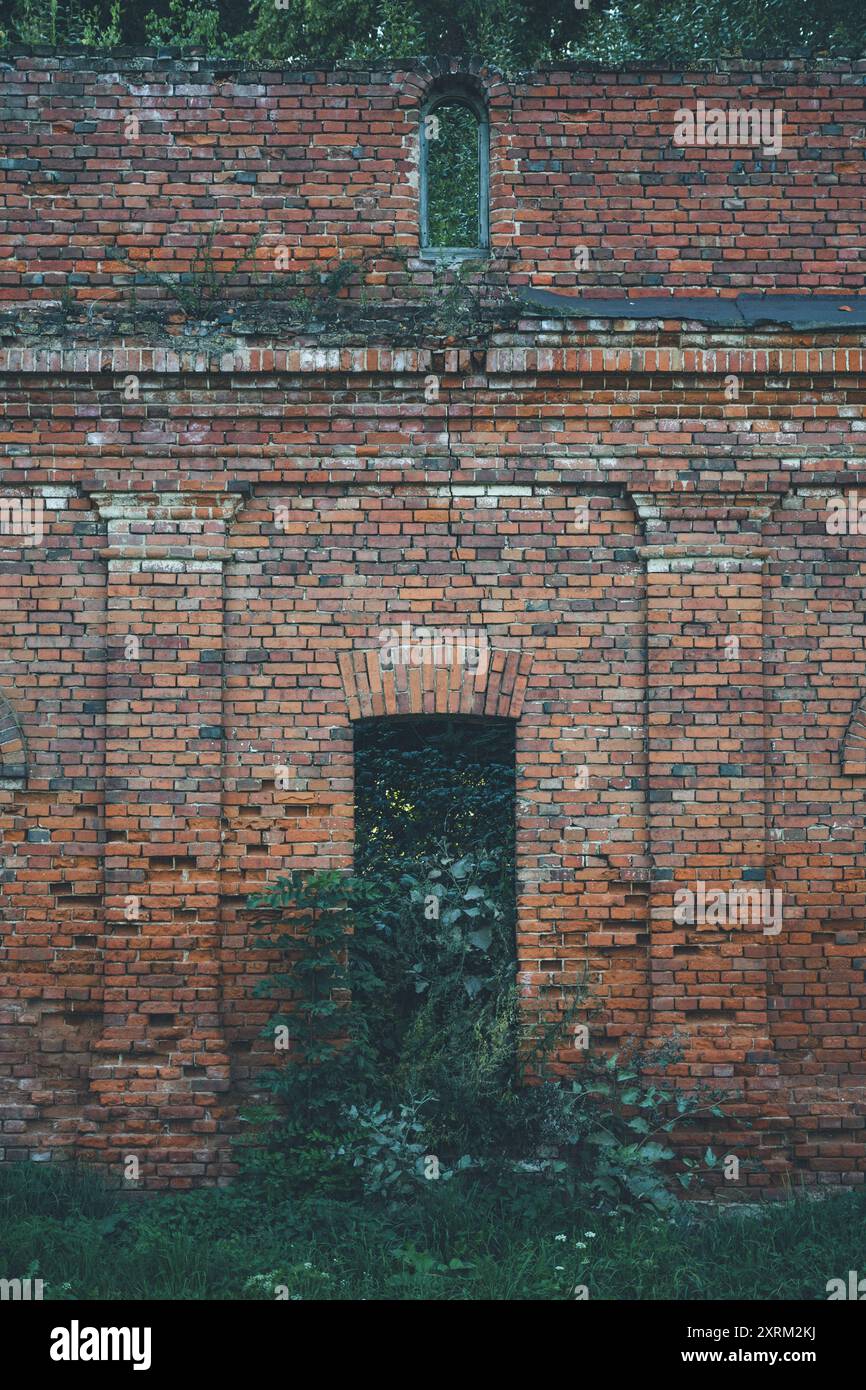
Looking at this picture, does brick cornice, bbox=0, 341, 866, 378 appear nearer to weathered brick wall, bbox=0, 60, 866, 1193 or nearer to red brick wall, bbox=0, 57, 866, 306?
weathered brick wall, bbox=0, 60, 866, 1193

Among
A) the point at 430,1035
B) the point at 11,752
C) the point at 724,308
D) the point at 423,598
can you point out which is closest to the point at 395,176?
the point at 724,308

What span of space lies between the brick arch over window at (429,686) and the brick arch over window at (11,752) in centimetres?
175

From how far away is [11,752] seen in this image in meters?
6.74

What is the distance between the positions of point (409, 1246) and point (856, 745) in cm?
343

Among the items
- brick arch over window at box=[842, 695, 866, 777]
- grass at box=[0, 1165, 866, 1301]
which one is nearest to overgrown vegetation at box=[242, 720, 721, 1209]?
grass at box=[0, 1165, 866, 1301]

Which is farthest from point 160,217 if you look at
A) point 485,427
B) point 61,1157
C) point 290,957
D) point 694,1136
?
point 694,1136

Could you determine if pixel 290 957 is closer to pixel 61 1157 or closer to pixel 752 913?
pixel 61 1157

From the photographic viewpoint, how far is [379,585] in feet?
22.4

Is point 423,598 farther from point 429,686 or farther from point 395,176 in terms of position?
point 395,176

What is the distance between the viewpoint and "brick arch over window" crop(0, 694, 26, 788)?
6734 mm

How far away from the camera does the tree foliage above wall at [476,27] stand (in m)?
13.6

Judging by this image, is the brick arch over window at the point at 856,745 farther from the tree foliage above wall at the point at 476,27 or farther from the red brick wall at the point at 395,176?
the tree foliage above wall at the point at 476,27

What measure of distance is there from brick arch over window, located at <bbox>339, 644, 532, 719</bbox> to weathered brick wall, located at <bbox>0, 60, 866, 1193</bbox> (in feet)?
0.07

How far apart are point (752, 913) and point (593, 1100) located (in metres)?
1.28
